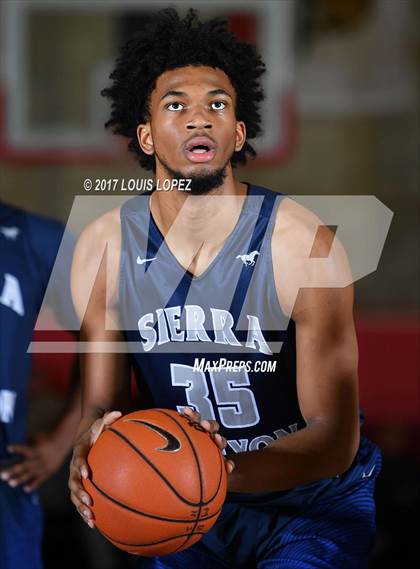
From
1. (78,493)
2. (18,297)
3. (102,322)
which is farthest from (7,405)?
(78,493)

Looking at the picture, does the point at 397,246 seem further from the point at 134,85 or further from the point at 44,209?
the point at 134,85

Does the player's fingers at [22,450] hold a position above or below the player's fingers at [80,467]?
above

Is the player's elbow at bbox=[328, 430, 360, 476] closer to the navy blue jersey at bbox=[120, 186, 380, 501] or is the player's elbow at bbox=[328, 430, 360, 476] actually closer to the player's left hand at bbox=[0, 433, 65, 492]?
the navy blue jersey at bbox=[120, 186, 380, 501]

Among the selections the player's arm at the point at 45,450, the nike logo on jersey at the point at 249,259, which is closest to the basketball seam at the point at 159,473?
the nike logo on jersey at the point at 249,259

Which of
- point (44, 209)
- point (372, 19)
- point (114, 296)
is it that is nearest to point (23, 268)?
point (114, 296)

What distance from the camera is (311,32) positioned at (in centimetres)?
606

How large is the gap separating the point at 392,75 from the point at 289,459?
463 centimetres

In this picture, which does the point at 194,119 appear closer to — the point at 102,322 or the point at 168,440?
the point at 102,322

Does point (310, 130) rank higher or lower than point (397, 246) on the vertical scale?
higher

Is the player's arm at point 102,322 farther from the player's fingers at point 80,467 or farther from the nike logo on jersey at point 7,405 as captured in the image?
the nike logo on jersey at point 7,405

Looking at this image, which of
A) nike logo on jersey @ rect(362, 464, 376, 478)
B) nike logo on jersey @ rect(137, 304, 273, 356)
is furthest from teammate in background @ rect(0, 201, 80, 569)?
nike logo on jersey @ rect(362, 464, 376, 478)

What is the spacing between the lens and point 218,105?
5.73 feet

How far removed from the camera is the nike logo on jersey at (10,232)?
233cm

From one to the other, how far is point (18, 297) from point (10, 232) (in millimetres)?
168
